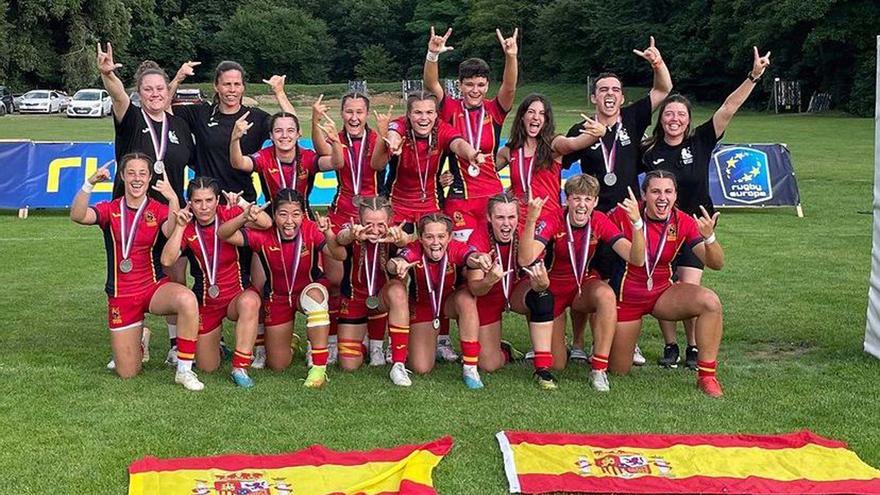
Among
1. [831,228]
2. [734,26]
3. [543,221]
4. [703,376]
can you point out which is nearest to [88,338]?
[543,221]

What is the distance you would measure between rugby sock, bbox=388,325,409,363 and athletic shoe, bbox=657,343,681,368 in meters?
1.71

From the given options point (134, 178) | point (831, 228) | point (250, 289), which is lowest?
point (831, 228)

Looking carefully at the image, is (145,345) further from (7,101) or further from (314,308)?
(7,101)

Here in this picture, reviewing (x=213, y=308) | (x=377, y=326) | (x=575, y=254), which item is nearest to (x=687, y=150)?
(x=575, y=254)

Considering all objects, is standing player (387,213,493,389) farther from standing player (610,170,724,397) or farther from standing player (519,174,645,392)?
standing player (610,170,724,397)

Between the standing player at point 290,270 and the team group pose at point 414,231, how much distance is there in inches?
0.4

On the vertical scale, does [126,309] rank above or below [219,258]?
below

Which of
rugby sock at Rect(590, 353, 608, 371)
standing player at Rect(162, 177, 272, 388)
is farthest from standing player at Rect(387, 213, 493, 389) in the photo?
standing player at Rect(162, 177, 272, 388)

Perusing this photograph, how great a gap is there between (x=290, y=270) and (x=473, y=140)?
4.91 ft

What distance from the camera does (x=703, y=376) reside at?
5137mm

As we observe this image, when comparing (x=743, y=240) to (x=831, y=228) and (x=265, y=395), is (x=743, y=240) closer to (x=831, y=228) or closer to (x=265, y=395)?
(x=831, y=228)

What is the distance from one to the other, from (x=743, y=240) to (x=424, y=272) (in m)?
6.34

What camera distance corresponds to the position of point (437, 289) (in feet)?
18.0

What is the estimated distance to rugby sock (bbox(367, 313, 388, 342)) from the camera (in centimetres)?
569
